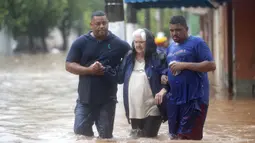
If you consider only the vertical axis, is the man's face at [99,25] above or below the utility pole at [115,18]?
above

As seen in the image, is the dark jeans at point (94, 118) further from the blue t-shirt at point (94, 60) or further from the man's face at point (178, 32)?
the man's face at point (178, 32)

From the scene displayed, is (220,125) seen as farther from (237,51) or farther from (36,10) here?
(36,10)

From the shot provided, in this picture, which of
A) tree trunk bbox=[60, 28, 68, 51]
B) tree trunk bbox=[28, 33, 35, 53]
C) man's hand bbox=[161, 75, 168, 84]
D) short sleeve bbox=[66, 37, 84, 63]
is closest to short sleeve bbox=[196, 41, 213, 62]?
man's hand bbox=[161, 75, 168, 84]

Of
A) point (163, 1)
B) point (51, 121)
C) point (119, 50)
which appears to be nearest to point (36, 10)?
point (163, 1)

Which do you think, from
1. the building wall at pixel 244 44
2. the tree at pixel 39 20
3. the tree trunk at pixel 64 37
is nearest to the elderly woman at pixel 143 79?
the building wall at pixel 244 44

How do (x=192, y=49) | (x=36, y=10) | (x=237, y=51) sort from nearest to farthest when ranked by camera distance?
(x=192, y=49), (x=237, y=51), (x=36, y=10)

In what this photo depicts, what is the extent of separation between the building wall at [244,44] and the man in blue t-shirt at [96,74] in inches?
320

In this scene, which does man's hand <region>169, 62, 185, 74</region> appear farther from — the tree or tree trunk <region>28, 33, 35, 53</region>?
tree trunk <region>28, 33, 35, 53</region>

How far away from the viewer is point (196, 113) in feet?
25.5

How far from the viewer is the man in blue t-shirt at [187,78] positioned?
770 centimetres

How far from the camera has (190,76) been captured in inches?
305

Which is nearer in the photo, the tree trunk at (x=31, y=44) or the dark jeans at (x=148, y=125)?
the dark jeans at (x=148, y=125)

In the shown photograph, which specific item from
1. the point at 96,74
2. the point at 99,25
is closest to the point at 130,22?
the point at 99,25

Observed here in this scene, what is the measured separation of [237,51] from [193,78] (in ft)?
28.3
